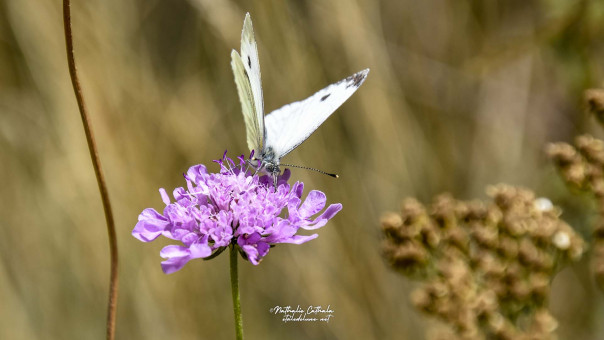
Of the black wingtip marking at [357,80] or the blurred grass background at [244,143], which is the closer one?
the black wingtip marking at [357,80]

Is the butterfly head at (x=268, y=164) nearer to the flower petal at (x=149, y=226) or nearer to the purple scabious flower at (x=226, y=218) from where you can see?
the purple scabious flower at (x=226, y=218)

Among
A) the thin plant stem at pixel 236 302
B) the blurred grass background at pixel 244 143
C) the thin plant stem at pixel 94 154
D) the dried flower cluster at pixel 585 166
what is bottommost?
the thin plant stem at pixel 236 302

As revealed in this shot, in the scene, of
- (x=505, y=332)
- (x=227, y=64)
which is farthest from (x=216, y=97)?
(x=505, y=332)

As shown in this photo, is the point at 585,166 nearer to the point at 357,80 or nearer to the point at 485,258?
the point at 485,258

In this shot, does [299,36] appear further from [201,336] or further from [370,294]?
[201,336]

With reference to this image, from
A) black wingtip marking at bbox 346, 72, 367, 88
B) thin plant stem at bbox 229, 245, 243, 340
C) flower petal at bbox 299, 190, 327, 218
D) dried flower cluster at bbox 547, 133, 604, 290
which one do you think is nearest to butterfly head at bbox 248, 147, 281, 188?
flower petal at bbox 299, 190, 327, 218

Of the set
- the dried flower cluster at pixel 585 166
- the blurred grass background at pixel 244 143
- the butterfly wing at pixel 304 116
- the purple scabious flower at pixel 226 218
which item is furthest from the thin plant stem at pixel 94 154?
the blurred grass background at pixel 244 143

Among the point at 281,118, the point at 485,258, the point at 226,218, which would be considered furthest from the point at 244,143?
the point at 226,218
